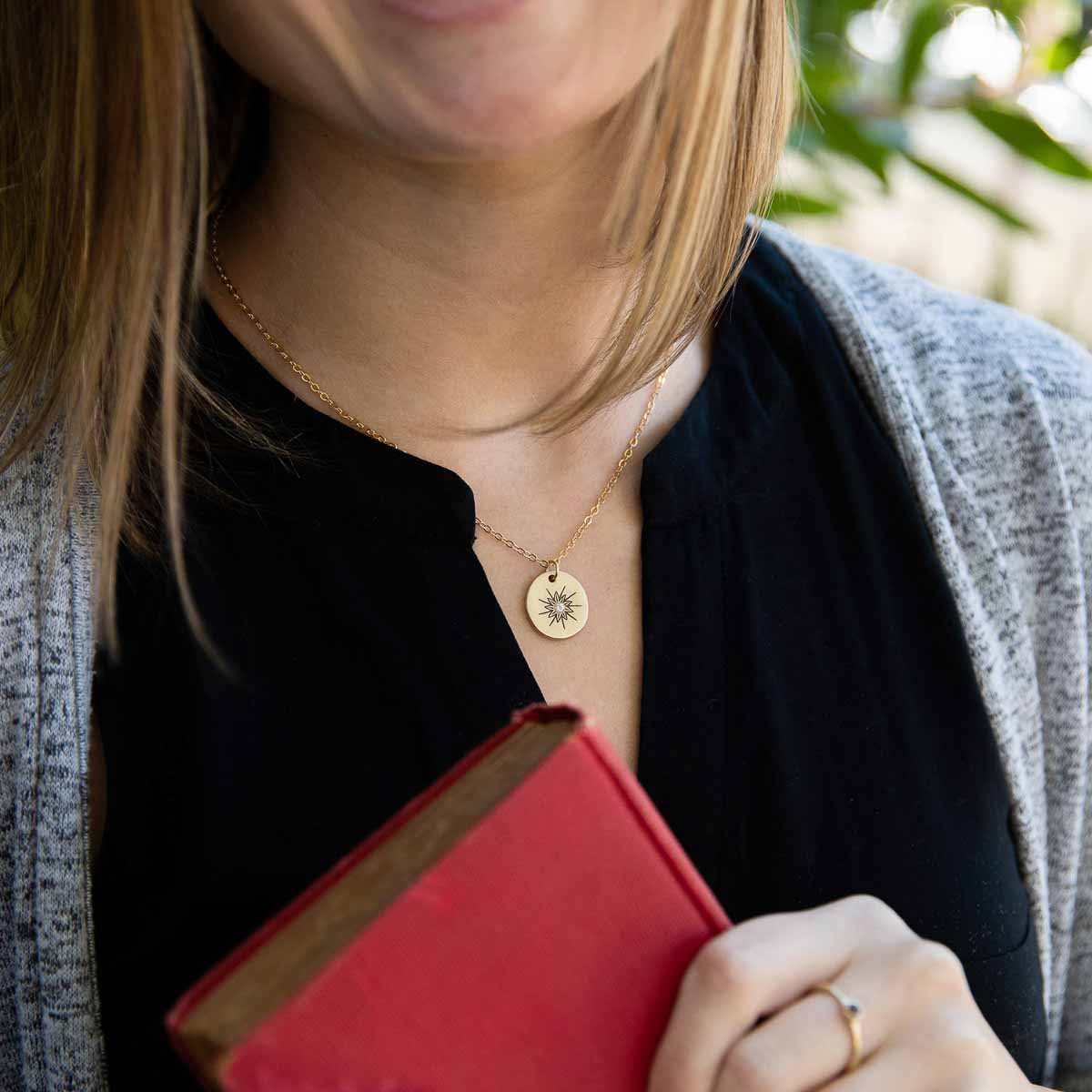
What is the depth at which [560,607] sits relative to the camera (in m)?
0.81

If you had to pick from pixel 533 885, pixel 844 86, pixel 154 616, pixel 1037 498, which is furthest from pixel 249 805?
pixel 844 86

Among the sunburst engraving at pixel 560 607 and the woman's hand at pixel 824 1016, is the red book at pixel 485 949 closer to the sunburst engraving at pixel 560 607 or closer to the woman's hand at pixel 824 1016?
the woman's hand at pixel 824 1016

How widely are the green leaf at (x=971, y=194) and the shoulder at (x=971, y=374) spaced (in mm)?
475

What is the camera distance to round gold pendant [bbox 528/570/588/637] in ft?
2.62

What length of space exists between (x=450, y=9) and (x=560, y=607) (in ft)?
1.19

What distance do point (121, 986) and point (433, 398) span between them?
0.42m

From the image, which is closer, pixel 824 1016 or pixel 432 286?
pixel 824 1016

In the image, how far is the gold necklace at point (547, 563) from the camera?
801 millimetres

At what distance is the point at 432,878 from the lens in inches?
18.2

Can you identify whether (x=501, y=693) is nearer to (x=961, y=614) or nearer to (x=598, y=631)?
(x=598, y=631)

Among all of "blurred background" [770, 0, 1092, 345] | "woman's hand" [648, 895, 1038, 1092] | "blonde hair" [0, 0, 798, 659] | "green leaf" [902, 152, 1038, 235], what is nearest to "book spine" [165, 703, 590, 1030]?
"woman's hand" [648, 895, 1038, 1092]

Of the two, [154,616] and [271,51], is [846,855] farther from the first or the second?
[271,51]

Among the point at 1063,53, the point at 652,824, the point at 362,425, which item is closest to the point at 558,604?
the point at 362,425

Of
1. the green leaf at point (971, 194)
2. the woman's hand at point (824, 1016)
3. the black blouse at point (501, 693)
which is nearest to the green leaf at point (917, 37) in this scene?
the green leaf at point (971, 194)
